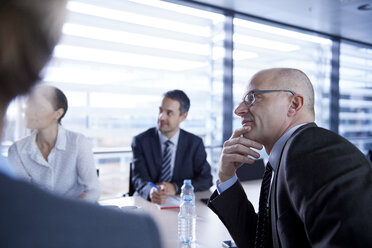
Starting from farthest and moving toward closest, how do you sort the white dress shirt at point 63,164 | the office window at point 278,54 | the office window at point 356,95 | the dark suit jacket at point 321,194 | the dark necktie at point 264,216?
the office window at point 356,95
the office window at point 278,54
the white dress shirt at point 63,164
the dark necktie at point 264,216
the dark suit jacket at point 321,194

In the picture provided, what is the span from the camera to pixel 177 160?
2.96 meters

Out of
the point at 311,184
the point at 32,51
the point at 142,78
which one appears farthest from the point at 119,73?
the point at 32,51

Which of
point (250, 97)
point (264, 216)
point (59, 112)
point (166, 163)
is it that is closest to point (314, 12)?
point (166, 163)

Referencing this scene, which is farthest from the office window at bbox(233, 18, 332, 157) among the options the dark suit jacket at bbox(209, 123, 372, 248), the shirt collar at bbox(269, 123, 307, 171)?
the dark suit jacket at bbox(209, 123, 372, 248)

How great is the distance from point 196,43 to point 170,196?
2936 mm

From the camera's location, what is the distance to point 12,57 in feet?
1.45

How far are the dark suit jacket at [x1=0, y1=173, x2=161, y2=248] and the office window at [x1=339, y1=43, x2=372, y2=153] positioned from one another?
23.7 feet

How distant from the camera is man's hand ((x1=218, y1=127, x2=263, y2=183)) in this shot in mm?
1565

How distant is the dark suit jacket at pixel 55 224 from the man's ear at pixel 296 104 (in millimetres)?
1237

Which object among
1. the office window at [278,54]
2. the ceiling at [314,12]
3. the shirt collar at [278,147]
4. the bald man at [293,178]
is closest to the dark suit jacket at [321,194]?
the bald man at [293,178]

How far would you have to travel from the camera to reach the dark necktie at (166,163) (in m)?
2.91

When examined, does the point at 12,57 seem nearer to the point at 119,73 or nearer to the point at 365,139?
the point at 119,73

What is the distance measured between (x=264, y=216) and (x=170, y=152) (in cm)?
168

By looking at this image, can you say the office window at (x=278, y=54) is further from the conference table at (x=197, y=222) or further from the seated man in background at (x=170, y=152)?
the conference table at (x=197, y=222)
